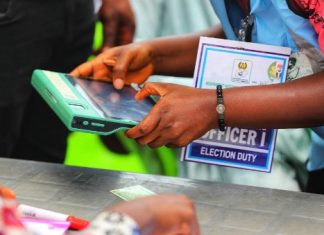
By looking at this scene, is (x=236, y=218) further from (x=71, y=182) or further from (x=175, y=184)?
(x=71, y=182)

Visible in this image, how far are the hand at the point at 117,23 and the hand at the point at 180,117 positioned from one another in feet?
2.71

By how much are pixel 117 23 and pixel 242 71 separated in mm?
802

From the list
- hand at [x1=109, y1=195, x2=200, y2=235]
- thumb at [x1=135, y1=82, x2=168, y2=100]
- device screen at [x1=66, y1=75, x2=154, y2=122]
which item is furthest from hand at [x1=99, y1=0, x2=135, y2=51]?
hand at [x1=109, y1=195, x2=200, y2=235]

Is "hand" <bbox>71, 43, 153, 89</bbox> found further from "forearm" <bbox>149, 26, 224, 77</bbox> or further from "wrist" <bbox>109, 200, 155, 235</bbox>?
"wrist" <bbox>109, 200, 155, 235</bbox>

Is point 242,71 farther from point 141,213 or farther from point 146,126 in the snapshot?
point 141,213

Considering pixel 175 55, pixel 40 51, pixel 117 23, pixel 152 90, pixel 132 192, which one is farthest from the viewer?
pixel 117 23

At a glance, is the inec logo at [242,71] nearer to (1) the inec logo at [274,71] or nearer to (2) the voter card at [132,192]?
(1) the inec logo at [274,71]

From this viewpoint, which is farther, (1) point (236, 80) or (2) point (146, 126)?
(1) point (236, 80)

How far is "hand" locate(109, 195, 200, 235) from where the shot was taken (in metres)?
0.96

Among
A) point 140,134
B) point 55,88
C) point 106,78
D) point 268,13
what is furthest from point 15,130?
point 268,13

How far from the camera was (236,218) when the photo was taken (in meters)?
1.34

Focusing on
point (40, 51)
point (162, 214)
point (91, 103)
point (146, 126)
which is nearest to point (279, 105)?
point (146, 126)

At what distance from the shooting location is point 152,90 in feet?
5.05

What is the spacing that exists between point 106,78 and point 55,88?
243mm
